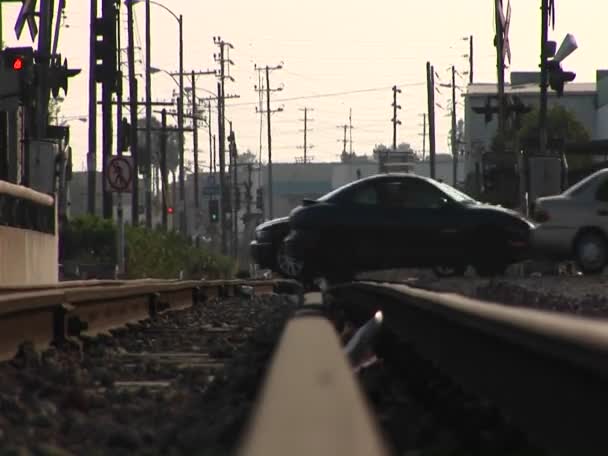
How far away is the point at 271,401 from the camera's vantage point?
10.3 feet

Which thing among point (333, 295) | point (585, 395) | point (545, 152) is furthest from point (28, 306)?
point (545, 152)

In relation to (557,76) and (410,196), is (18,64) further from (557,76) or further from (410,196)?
(557,76)

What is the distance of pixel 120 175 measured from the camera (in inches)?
1214

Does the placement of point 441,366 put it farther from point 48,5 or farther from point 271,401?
point 48,5

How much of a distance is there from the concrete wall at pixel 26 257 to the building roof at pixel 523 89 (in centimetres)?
10744

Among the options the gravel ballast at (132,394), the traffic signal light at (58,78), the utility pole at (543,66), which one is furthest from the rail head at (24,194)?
the utility pole at (543,66)

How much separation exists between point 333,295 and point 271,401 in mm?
14076

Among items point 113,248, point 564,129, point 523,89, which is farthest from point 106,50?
point 523,89

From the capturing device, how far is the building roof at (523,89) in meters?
132

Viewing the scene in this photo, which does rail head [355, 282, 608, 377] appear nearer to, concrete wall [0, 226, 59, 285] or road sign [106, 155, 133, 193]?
concrete wall [0, 226, 59, 285]

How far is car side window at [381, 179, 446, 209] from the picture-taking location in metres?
21.4

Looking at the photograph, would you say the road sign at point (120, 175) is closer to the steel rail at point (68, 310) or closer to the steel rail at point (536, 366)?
the steel rail at point (68, 310)

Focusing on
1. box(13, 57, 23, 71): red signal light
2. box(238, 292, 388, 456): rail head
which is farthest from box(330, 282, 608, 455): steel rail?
box(13, 57, 23, 71): red signal light

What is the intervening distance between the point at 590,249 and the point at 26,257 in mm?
8921
